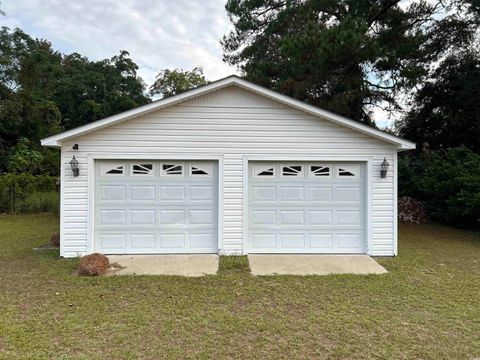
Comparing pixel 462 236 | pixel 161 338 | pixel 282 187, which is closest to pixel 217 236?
pixel 282 187

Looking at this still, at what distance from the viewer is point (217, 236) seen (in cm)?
754

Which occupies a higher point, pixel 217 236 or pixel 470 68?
pixel 470 68

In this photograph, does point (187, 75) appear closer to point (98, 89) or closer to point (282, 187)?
point (98, 89)

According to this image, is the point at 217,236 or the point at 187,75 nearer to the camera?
the point at 217,236

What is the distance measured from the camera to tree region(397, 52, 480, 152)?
1309 cm

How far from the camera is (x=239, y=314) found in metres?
4.40

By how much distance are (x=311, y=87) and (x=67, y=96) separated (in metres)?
26.4

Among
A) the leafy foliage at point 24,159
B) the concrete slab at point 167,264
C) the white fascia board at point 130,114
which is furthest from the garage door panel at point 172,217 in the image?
the leafy foliage at point 24,159

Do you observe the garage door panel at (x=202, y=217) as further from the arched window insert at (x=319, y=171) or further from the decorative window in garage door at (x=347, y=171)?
the decorative window in garage door at (x=347, y=171)

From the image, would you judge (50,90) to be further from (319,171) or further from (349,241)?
(349,241)

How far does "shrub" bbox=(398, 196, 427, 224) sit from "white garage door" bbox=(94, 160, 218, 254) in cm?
843

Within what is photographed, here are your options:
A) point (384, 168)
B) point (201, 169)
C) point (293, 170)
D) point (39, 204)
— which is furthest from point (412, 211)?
point (39, 204)

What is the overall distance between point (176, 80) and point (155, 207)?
108ft

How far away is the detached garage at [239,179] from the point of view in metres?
7.36
